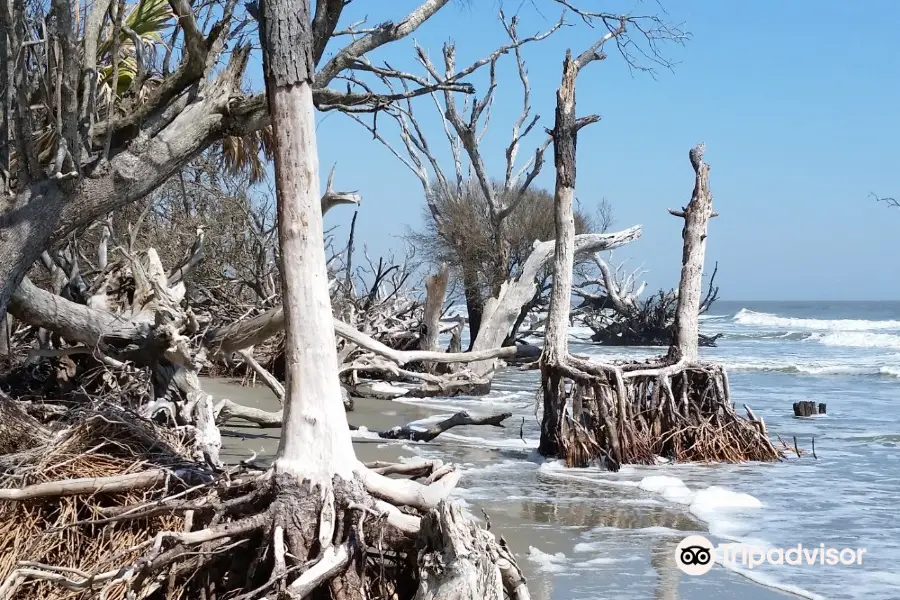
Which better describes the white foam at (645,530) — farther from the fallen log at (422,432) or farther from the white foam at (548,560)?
the fallen log at (422,432)

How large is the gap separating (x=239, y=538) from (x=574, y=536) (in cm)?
345

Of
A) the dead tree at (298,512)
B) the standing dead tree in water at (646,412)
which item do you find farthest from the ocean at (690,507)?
the dead tree at (298,512)

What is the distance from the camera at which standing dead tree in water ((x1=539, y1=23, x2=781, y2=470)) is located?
32.7ft

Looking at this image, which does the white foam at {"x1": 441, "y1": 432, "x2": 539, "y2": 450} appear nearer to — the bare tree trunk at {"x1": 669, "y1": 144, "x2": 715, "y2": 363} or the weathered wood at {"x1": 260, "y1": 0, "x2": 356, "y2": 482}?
the bare tree trunk at {"x1": 669, "y1": 144, "x2": 715, "y2": 363}

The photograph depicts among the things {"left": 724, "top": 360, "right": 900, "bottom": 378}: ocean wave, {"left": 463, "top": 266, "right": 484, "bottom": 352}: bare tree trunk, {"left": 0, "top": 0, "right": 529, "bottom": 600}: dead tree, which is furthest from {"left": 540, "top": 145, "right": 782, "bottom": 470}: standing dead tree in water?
{"left": 724, "top": 360, "right": 900, "bottom": 378}: ocean wave

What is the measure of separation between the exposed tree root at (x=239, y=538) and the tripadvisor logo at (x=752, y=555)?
2.46m

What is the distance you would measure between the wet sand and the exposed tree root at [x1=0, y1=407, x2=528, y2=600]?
165 centimetres

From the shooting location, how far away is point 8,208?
17.2 ft

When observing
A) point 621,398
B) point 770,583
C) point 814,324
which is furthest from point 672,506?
point 814,324

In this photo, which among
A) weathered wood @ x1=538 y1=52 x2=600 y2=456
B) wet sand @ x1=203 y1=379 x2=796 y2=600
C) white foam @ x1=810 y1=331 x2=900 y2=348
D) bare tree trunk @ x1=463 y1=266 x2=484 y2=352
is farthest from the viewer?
white foam @ x1=810 y1=331 x2=900 y2=348

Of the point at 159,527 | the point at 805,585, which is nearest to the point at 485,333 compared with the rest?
the point at 805,585

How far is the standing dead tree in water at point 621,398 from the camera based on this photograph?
9.95 metres

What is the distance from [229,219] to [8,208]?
10.4 m

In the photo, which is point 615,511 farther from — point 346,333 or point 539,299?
point 539,299
